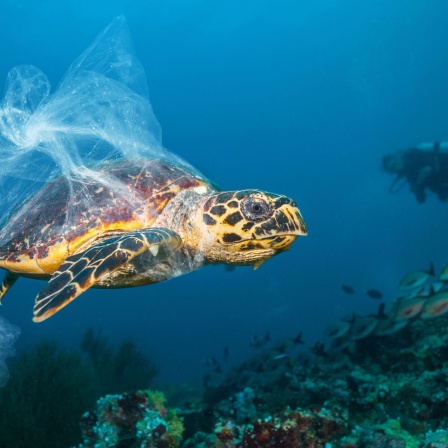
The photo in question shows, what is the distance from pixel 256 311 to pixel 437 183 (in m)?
43.6

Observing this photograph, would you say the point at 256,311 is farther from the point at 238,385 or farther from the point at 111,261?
the point at 111,261

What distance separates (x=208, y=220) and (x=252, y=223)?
374 mm

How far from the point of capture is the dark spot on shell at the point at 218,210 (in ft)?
8.79

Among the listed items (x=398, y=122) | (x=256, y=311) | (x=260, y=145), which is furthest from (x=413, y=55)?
(x=256, y=311)

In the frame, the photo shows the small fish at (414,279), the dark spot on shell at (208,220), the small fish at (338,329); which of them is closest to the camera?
the dark spot on shell at (208,220)

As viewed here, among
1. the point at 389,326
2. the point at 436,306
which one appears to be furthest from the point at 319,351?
the point at 436,306

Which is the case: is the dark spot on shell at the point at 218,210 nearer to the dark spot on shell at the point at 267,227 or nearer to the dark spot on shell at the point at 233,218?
the dark spot on shell at the point at 233,218

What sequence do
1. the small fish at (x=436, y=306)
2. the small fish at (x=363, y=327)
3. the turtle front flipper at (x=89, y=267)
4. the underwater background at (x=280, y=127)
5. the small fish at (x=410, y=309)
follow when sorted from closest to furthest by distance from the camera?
the turtle front flipper at (x=89, y=267)
the small fish at (x=436, y=306)
the small fish at (x=410, y=309)
the small fish at (x=363, y=327)
the underwater background at (x=280, y=127)

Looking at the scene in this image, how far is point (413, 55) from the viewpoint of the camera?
182ft

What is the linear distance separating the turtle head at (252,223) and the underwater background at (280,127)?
41.2 meters

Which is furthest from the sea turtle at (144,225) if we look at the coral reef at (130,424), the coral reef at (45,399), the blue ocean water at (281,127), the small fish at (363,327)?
the blue ocean water at (281,127)

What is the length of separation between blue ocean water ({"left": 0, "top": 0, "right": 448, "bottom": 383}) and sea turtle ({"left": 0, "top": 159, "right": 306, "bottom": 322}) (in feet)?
132

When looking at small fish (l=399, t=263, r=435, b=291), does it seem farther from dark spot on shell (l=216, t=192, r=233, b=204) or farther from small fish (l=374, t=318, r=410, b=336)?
dark spot on shell (l=216, t=192, r=233, b=204)

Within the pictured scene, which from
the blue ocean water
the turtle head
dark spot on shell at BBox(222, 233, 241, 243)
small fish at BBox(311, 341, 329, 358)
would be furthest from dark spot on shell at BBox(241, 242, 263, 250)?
the blue ocean water
